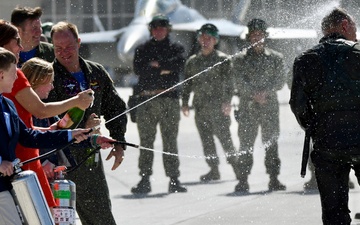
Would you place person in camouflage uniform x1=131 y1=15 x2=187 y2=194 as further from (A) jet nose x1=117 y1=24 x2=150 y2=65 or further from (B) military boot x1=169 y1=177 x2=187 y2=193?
(A) jet nose x1=117 y1=24 x2=150 y2=65

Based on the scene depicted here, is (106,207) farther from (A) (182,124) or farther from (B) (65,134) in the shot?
(A) (182,124)

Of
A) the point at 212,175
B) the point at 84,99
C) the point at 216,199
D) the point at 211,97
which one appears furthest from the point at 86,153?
the point at 211,97

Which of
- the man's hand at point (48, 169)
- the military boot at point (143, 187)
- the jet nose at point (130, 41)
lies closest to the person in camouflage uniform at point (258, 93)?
the military boot at point (143, 187)

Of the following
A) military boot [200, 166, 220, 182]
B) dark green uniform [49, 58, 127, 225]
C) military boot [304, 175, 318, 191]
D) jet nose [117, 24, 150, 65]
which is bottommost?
jet nose [117, 24, 150, 65]

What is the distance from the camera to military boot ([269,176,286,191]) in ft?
40.5

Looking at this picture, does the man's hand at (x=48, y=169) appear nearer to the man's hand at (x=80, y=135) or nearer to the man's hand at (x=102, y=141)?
the man's hand at (x=102, y=141)

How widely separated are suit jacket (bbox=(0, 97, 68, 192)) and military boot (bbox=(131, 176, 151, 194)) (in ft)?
20.8

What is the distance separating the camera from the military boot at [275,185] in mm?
12344

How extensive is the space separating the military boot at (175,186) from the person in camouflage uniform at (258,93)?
2.35ft

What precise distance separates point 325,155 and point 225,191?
470 cm

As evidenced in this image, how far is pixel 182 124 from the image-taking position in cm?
2172

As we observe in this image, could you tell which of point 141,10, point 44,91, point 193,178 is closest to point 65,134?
point 44,91

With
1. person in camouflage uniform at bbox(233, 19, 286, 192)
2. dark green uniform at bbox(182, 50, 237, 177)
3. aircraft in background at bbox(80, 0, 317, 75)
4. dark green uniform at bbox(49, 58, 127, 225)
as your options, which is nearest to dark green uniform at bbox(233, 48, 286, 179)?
person in camouflage uniform at bbox(233, 19, 286, 192)

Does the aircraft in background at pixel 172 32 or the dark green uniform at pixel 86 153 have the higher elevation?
the dark green uniform at pixel 86 153
